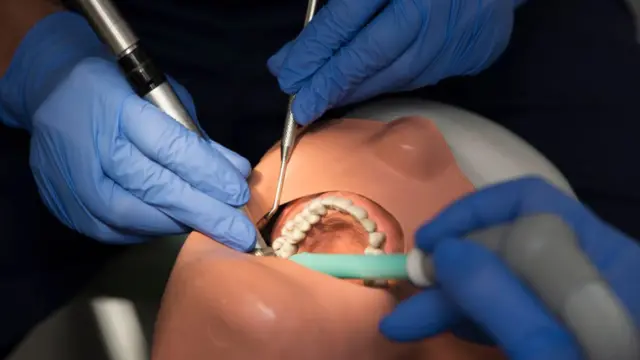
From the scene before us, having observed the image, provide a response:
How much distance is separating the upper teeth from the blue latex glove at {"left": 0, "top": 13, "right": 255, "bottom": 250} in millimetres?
69

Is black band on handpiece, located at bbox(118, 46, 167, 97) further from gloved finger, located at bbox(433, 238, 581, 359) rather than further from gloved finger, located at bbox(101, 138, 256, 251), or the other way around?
gloved finger, located at bbox(433, 238, 581, 359)

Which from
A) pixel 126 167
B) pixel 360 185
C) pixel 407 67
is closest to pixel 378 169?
pixel 360 185

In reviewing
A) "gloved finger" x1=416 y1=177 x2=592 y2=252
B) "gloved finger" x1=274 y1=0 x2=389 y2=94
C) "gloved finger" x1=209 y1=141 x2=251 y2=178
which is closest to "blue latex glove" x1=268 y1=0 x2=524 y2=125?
"gloved finger" x1=274 y1=0 x2=389 y2=94

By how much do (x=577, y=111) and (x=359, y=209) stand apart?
68 cm

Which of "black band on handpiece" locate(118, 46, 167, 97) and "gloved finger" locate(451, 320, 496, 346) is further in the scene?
"black band on handpiece" locate(118, 46, 167, 97)

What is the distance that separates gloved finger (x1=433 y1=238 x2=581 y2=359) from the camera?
0.55 m

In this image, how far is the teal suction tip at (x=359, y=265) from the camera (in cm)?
76

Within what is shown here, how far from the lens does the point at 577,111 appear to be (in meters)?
1.38

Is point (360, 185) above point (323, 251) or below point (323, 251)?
above

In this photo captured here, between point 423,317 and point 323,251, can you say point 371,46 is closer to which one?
point 323,251

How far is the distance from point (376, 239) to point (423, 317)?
10.2 inches

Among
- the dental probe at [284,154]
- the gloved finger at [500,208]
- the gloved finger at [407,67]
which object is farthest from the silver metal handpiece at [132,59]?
the gloved finger at [500,208]

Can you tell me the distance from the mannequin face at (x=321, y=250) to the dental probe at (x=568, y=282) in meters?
0.22

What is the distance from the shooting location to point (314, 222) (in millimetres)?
961
